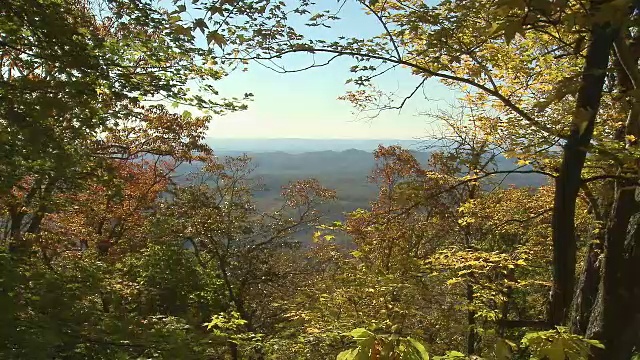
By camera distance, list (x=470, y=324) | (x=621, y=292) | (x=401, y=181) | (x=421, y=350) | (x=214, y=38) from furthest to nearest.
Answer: (x=470, y=324) → (x=401, y=181) → (x=621, y=292) → (x=214, y=38) → (x=421, y=350)

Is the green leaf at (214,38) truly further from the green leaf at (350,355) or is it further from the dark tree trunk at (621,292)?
the dark tree trunk at (621,292)

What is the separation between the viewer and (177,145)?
13188 mm

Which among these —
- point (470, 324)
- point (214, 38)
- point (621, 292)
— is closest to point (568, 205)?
point (621, 292)

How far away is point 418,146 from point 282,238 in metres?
8.08

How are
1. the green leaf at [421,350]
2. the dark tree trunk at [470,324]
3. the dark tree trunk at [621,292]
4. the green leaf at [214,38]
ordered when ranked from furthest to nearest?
1. the dark tree trunk at [470,324]
2. the dark tree trunk at [621,292]
3. the green leaf at [214,38]
4. the green leaf at [421,350]

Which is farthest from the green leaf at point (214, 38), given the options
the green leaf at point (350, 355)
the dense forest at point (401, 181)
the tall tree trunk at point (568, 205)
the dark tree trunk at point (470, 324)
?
the dark tree trunk at point (470, 324)

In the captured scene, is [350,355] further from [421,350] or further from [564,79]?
[564,79]

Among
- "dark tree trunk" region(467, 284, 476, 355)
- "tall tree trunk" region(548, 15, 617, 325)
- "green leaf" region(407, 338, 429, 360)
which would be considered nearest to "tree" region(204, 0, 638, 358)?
"tall tree trunk" region(548, 15, 617, 325)

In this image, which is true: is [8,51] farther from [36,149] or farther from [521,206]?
[521,206]

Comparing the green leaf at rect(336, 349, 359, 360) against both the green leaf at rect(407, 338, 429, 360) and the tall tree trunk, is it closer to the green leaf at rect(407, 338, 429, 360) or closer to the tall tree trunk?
the green leaf at rect(407, 338, 429, 360)

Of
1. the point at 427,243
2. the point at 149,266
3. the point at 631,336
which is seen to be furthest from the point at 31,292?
the point at 427,243

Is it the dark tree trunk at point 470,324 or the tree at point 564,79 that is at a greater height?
the tree at point 564,79

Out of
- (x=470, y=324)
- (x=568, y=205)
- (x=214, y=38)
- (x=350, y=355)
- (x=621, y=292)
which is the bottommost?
(x=470, y=324)

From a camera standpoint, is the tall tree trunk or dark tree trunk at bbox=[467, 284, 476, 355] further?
dark tree trunk at bbox=[467, 284, 476, 355]
